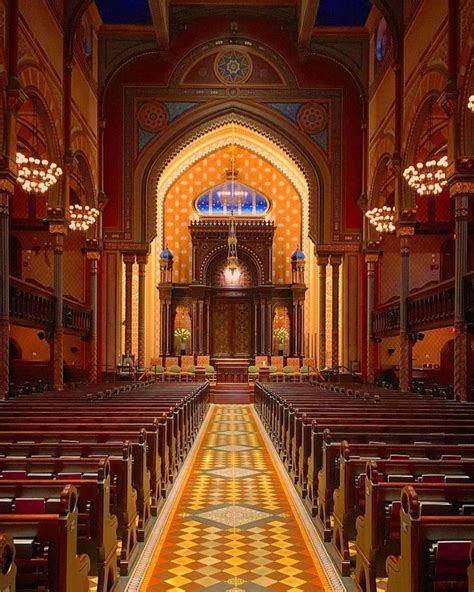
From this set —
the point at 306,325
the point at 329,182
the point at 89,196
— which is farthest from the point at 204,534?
the point at 306,325

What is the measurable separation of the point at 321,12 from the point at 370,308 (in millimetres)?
11086

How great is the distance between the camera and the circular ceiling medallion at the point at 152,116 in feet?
91.5

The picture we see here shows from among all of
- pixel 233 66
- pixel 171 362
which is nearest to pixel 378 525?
pixel 233 66

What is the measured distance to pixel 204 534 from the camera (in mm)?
7035

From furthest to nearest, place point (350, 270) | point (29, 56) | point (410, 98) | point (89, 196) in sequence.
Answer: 1. point (350, 270)
2. point (89, 196)
3. point (410, 98)
4. point (29, 56)

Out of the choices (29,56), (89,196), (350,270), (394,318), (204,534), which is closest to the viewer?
(204,534)

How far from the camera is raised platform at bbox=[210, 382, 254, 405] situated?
89.3 ft

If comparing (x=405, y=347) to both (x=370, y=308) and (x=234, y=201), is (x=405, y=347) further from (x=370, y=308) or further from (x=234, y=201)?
(x=234, y=201)

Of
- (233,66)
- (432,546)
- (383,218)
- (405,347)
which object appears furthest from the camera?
(233,66)

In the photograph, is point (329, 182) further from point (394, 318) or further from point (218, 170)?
point (218, 170)

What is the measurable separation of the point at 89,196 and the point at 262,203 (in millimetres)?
14125

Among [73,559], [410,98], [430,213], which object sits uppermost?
[410,98]

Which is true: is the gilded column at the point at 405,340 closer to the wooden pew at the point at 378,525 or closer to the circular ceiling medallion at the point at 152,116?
the circular ceiling medallion at the point at 152,116

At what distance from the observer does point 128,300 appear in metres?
28.6
